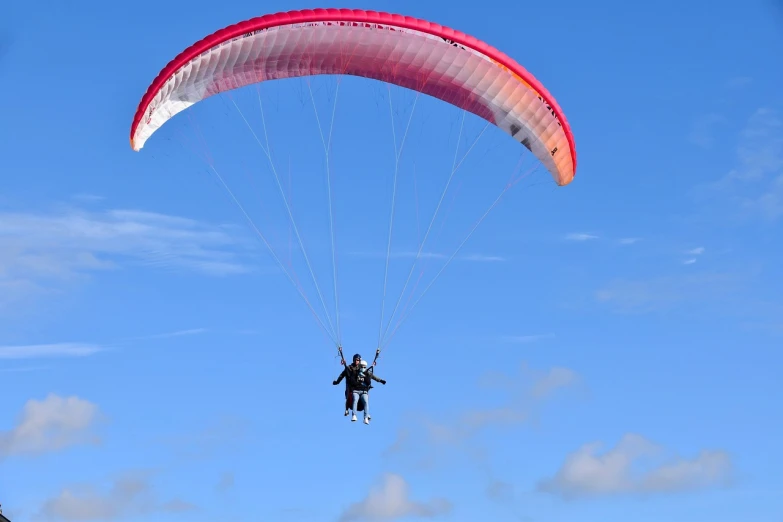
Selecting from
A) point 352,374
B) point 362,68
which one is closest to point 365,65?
point 362,68

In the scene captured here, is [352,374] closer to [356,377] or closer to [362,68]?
[356,377]

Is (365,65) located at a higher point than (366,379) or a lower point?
higher

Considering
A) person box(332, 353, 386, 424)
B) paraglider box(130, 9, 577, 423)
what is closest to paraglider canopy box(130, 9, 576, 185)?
paraglider box(130, 9, 577, 423)

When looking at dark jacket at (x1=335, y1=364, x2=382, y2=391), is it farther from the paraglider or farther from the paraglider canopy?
the paraglider canopy

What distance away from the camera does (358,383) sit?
41.3 metres

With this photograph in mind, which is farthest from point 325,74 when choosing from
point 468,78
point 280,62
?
point 468,78

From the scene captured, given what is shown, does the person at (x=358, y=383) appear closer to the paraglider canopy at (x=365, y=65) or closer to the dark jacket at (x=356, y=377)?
the dark jacket at (x=356, y=377)

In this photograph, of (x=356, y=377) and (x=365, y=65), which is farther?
(x=365, y=65)

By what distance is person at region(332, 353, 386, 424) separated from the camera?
4131cm

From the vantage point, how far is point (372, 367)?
41.5 meters

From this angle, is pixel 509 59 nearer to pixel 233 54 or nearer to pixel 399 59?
pixel 399 59

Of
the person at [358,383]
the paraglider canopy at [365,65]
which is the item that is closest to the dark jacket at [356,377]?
the person at [358,383]

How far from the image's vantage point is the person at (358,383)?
41.3 m

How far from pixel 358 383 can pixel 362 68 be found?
936cm
